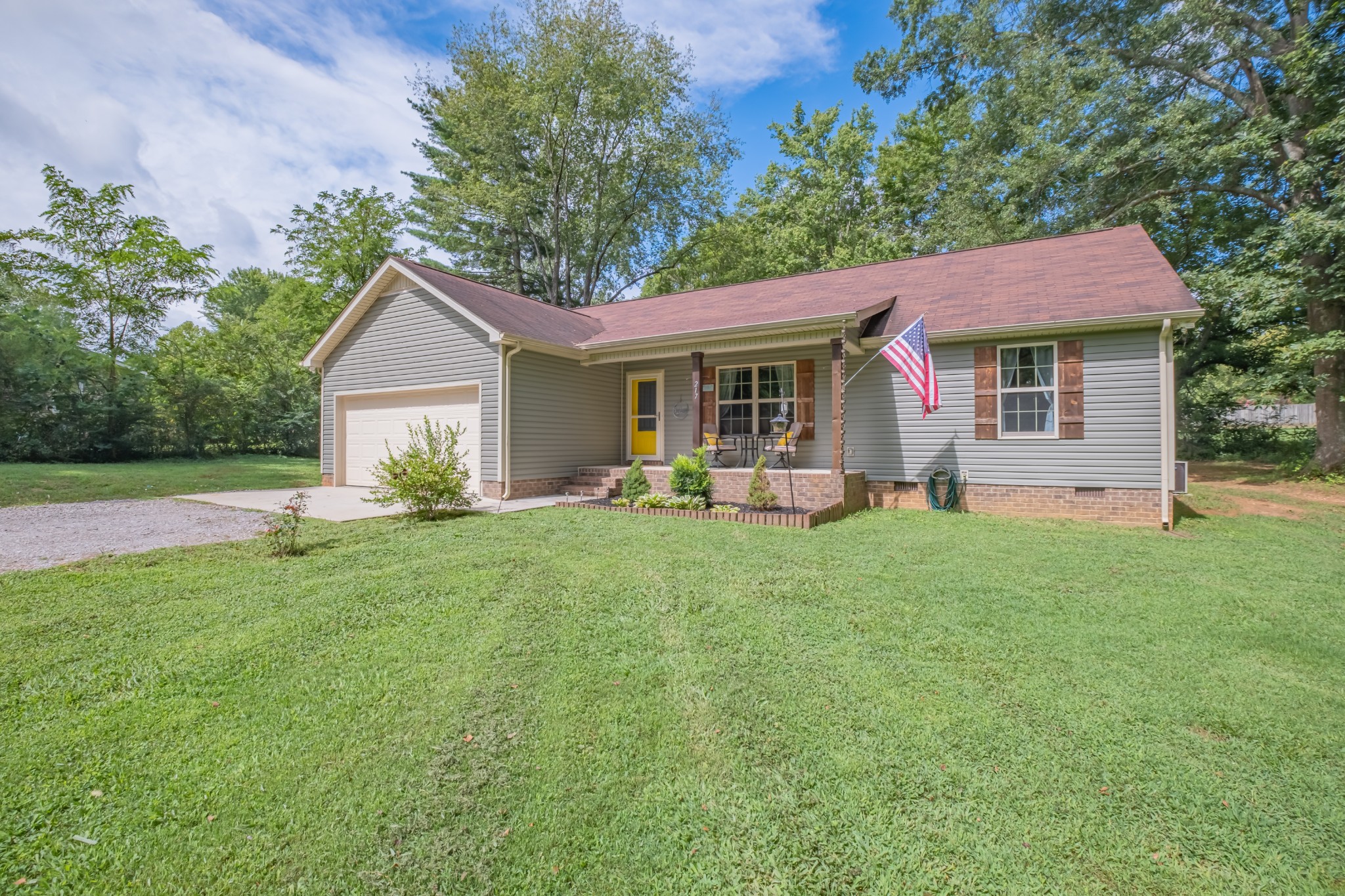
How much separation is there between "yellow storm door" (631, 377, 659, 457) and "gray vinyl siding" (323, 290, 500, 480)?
3.29 metres

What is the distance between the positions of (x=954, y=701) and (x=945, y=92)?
22967 mm

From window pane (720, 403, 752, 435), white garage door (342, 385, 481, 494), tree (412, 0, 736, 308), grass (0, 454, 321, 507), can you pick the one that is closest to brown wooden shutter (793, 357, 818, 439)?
window pane (720, 403, 752, 435)

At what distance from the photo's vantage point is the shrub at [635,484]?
340 inches

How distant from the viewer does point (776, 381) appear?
35.8 ft

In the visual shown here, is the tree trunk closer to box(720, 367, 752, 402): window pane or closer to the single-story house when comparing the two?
the single-story house

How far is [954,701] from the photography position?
2889 millimetres

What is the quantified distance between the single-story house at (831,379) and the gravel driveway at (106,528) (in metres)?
3.57

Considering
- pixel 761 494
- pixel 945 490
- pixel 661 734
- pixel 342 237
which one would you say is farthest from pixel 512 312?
pixel 342 237

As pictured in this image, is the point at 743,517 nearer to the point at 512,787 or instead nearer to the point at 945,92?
the point at 512,787

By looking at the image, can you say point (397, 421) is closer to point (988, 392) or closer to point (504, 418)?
point (504, 418)

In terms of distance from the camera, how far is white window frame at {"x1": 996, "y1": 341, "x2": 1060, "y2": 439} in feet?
27.9

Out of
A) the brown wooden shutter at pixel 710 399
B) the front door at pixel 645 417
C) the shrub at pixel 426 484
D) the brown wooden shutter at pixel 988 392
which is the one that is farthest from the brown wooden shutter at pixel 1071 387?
the shrub at pixel 426 484

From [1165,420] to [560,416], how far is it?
945cm

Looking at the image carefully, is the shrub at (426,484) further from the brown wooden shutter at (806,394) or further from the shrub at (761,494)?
the brown wooden shutter at (806,394)
